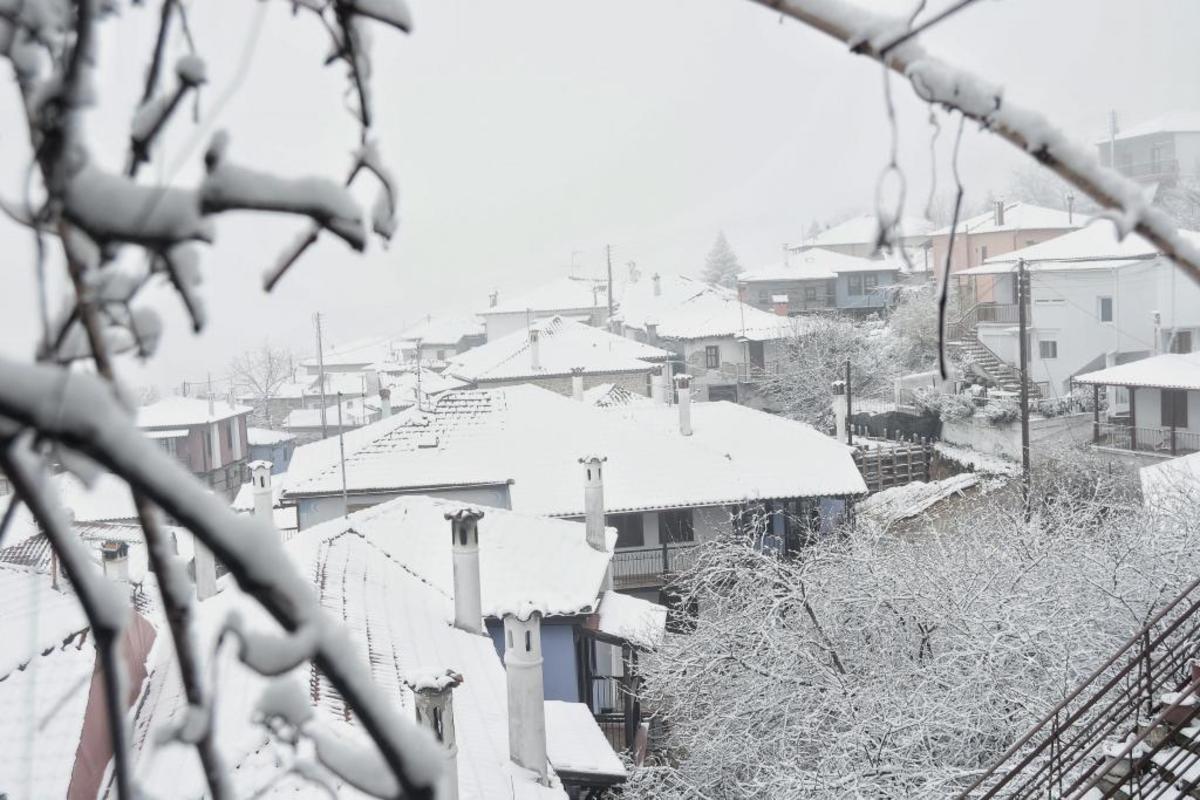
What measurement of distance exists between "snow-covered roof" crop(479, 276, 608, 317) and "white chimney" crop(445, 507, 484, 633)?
1730 inches

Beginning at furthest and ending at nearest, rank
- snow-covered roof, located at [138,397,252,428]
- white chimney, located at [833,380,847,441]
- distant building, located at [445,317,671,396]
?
snow-covered roof, located at [138,397,252,428], distant building, located at [445,317,671,396], white chimney, located at [833,380,847,441]

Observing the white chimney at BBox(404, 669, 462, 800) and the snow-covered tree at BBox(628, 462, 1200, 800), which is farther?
the snow-covered tree at BBox(628, 462, 1200, 800)

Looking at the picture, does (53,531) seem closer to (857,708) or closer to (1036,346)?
(857,708)

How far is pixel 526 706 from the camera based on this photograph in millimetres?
8828

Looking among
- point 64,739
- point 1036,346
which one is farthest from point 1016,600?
point 1036,346

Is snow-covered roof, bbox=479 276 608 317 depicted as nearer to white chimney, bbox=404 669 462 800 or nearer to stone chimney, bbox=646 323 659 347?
stone chimney, bbox=646 323 659 347

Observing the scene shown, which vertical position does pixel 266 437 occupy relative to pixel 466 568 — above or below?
below

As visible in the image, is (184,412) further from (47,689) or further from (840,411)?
(47,689)

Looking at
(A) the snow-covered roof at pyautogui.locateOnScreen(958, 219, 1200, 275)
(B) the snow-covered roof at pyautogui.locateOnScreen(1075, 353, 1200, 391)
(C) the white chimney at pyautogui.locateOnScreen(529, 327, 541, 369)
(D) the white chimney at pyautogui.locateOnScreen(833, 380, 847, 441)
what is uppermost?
(A) the snow-covered roof at pyautogui.locateOnScreen(958, 219, 1200, 275)

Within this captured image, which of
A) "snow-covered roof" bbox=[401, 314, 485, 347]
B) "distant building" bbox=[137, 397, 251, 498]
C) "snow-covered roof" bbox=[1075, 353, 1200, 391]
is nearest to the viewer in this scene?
"snow-covered roof" bbox=[1075, 353, 1200, 391]

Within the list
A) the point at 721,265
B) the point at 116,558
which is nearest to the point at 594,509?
the point at 116,558

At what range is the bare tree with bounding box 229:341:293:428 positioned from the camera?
59.6 m

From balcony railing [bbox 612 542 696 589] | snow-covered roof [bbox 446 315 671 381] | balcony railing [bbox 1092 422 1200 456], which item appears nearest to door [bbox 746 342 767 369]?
snow-covered roof [bbox 446 315 671 381]

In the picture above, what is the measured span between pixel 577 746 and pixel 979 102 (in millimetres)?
10200
